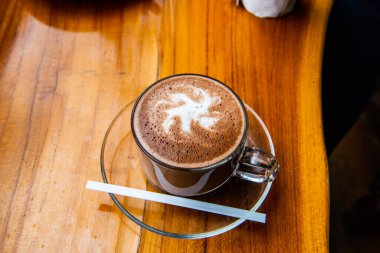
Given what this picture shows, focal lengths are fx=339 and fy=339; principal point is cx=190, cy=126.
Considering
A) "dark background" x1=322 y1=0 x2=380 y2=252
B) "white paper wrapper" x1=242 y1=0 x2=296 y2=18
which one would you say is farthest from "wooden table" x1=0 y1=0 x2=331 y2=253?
"dark background" x1=322 y1=0 x2=380 y2=252

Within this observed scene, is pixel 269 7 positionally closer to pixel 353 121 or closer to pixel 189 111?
pixel 189 111

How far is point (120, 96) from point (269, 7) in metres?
0.44

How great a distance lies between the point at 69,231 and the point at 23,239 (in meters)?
0.08

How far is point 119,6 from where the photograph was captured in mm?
950

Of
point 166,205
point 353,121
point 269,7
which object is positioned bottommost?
point 353,121

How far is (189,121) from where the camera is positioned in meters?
0.61

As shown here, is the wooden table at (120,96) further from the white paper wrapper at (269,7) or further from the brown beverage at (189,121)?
the brown beverage at (189,121)

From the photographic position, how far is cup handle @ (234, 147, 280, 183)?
59cm

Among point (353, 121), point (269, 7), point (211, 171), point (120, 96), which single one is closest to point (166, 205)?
point (211, 171)

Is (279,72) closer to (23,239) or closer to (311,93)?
(311,93)

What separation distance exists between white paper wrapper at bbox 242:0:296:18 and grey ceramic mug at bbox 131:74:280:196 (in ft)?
1.22

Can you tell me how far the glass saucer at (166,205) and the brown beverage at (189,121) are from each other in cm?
10

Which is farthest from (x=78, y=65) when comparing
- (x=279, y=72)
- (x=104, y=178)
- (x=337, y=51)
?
(x=337, y=51)

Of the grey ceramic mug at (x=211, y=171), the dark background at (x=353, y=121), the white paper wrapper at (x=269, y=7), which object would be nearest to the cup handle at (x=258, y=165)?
the grey ceramic mug at (x=211, y=171)
